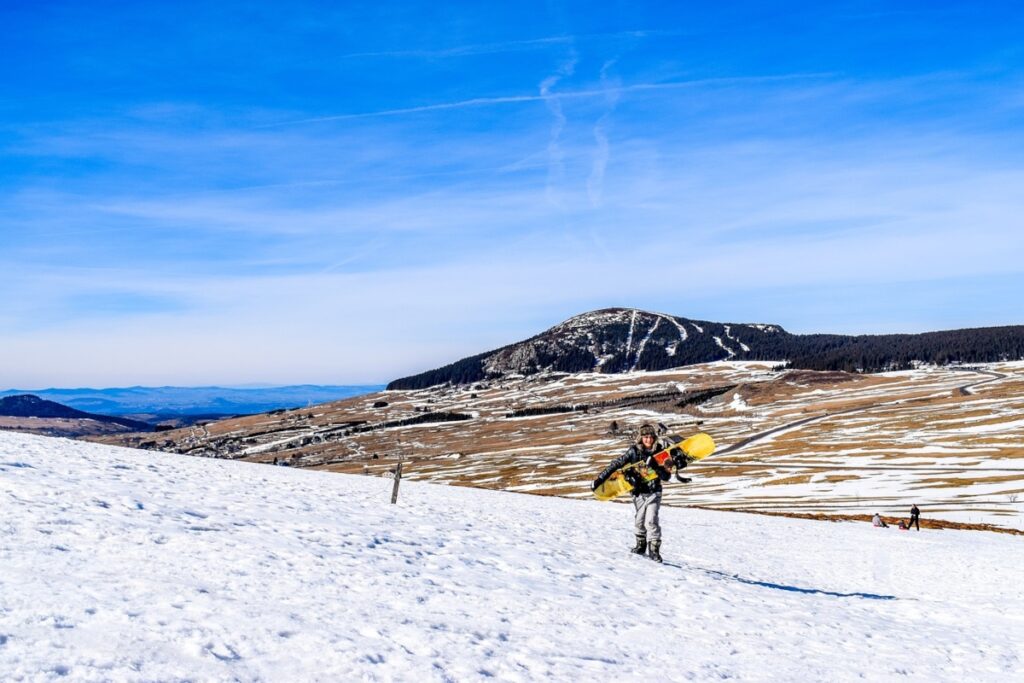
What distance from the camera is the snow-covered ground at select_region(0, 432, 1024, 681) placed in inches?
365

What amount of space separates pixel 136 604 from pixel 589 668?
667 cm

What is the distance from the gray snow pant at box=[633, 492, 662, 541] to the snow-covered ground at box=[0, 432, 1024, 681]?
35.6 inches

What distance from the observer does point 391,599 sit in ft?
41.8

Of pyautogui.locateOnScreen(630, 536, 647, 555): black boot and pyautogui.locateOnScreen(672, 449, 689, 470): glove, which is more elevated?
pyautogui.locateOnScreen(672, 449, 689, 470): glove

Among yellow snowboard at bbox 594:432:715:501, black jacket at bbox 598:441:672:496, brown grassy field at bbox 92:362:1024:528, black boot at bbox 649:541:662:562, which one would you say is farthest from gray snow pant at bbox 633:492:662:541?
brown grassy field at bbox 92:362:1024:528

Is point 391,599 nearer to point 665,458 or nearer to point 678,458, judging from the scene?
point 665,458

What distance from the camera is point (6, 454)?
69.3ft

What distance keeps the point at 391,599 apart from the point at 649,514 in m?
11.1

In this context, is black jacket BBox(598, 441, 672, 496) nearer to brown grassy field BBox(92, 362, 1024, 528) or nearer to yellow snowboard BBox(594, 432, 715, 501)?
yellow snowboard BBox(594, 432, 715, 501)

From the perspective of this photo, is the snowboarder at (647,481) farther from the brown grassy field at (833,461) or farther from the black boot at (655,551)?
the brown grassy field at (833,461)

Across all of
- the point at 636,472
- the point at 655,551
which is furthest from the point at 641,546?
the point at 636,472

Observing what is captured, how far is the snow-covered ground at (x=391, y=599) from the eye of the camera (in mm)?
9266

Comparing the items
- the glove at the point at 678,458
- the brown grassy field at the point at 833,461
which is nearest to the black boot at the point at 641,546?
the glove at the point at 678,458

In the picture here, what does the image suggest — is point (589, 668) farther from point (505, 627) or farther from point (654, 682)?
point (505, 627)
